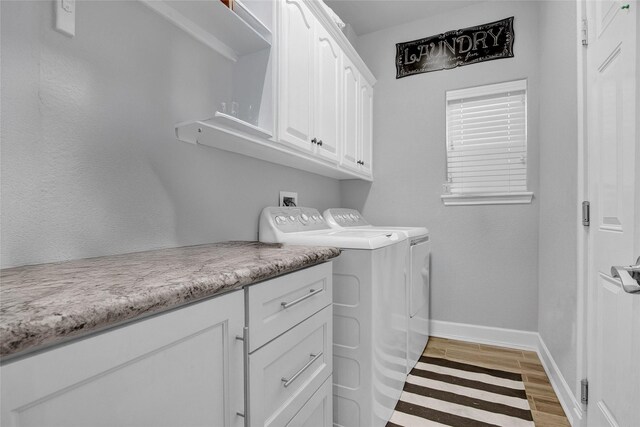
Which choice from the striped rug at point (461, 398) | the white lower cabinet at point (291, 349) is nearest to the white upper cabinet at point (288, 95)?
the white lower cabinet at point (291, 349)

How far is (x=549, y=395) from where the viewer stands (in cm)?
175

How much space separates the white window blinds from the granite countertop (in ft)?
6.73

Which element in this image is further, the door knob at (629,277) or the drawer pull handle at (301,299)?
the drawer pull handle at (301,299)

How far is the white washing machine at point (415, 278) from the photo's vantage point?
194cm

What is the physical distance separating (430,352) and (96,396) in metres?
2.30

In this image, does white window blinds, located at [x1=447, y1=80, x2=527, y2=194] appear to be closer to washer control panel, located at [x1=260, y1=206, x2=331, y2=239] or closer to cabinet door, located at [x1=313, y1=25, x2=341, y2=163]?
cabinet door, located at [x1=313, y1=25, x2=341, y2=163]

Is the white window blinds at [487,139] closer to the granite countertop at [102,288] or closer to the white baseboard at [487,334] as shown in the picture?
the white baseboard at [487,334]

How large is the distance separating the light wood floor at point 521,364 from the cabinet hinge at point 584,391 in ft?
1.00

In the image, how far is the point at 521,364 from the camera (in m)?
2.11

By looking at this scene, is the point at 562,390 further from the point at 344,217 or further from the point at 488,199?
the point at 344,217

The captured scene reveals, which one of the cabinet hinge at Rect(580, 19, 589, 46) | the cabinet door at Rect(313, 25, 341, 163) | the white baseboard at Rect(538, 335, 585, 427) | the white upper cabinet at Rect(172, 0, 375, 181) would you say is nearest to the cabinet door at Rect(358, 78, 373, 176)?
the white upper cabinet at Rect(172, 0, 375, 181)

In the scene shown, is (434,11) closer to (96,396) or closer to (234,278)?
(234,278)

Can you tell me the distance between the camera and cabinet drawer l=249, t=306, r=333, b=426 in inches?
33.0

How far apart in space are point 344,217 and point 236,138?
54.1 inches
